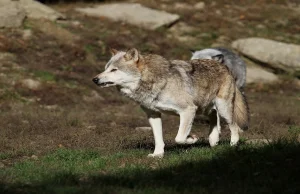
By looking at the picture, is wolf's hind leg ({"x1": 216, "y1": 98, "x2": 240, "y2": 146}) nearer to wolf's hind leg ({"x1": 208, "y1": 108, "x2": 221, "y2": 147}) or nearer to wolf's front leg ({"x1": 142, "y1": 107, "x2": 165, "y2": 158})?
wolf's hind leg ({"x1": 208, "y1": 108, "x2": 221, "y2": 147})

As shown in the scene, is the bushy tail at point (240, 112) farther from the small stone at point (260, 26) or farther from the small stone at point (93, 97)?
the small stone at point (260, 26)

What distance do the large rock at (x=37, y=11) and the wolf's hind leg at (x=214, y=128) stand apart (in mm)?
13396

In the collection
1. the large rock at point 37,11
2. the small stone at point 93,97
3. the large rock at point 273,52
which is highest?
the large rock at point 37,11

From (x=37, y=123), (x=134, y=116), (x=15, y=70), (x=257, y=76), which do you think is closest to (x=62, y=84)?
(x=15, y=70)

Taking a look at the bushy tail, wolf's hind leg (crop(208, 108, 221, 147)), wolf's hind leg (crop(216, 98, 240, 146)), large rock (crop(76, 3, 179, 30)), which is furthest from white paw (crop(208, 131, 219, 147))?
large rock (crop(76, 3, 179, 30))

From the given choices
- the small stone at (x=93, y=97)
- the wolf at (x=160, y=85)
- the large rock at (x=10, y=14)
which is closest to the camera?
the wolf at (x=160, y=85)

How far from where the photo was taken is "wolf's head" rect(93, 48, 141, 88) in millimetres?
9281

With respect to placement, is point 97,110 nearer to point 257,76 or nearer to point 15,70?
point 15,70

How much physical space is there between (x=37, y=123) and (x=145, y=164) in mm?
A: 5843

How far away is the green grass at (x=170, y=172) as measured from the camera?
701 centimetres

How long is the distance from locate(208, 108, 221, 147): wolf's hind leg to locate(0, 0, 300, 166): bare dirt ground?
0.76 m

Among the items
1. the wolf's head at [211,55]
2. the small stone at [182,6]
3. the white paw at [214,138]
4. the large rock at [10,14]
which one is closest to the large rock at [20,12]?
the large rock at [10,14]

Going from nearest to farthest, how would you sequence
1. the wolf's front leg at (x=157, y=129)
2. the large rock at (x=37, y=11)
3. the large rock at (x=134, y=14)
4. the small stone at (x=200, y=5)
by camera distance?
the wolf's front leg at (x=157, y=129) → the large rock at (x=37, y=11) → the large rock at (x=134, y=14) → the small stone at (x=200, y=5)

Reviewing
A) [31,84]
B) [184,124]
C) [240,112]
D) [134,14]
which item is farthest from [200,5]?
[184,124]
